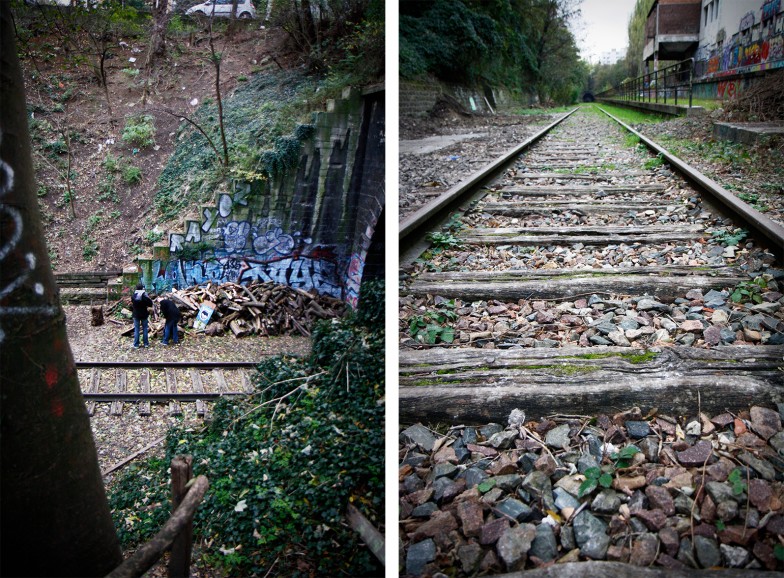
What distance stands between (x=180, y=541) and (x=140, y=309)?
80 centimetres

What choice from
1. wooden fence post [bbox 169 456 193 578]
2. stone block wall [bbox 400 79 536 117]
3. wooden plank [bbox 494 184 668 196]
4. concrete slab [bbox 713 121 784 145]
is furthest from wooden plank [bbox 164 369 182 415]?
stone block wall [bbox 400 79 536 117]

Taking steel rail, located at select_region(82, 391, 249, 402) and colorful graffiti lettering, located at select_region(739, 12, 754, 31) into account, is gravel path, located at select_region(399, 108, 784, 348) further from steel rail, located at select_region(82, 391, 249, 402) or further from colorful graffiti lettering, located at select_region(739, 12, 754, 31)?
colorful graffiti lettering, located at select_region(739, 12, 754, 31)

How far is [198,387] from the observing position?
1.85 m

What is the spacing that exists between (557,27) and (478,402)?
684 centimetres

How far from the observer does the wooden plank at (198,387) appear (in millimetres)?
1798

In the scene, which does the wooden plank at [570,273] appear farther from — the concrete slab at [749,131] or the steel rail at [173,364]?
the concrete slab at [749,131]

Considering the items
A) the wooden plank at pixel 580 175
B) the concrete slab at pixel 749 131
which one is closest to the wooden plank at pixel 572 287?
the concrete slab at pixel 749 131

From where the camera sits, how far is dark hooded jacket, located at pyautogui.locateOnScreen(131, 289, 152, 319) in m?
1.87

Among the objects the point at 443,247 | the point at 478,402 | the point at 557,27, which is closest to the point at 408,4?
the point at 443,247

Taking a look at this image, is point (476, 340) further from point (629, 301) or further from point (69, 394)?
point (69, 394)

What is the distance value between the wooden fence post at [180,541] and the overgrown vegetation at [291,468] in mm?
73

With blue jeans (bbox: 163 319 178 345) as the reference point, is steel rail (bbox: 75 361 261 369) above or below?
below

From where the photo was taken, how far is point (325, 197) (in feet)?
8.34

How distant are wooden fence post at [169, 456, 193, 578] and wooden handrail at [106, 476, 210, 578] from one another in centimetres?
3
